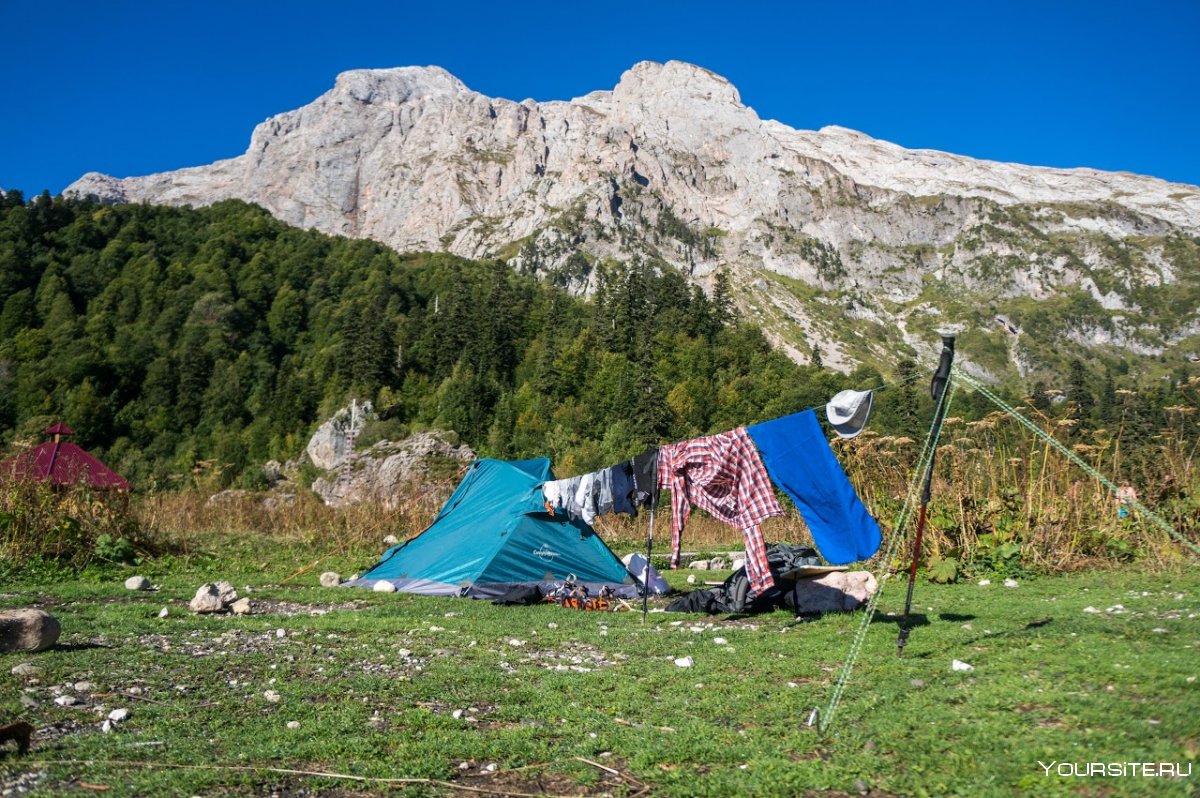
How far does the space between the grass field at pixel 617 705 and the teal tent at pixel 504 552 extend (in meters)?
→ 2.94

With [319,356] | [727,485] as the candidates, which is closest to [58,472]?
[727,485]

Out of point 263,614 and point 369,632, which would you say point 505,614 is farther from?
point 263,614

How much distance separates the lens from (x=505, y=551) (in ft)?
37.8

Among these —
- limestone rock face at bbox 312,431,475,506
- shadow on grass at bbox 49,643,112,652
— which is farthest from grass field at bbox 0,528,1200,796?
limestone rock face at bbox 312,431,475,506

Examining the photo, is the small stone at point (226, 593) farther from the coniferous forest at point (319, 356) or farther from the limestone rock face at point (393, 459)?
the limestone rock face at point (393, 459)

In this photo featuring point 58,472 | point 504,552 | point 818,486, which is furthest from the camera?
point 58,472

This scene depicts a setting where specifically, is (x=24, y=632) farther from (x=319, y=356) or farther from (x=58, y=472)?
(x=319, y=356)

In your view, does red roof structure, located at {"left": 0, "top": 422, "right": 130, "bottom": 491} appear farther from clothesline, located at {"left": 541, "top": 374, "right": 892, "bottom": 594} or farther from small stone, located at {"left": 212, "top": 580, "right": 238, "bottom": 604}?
clothesline, located at {"left": 541, "top": 374, "right": 892, "bottom": 594}

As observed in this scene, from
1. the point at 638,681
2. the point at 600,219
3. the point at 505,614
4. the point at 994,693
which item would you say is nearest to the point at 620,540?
the point at 505,614

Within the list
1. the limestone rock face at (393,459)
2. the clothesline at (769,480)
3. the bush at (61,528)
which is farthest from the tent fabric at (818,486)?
the limestone rock face at (393,459)

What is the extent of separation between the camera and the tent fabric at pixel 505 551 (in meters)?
11.5

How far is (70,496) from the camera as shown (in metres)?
13.0

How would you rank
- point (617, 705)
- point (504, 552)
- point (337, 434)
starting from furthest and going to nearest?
point (337, 434)
point (504, 552)
point (617, 705)

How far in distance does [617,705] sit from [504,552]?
6.62 m
